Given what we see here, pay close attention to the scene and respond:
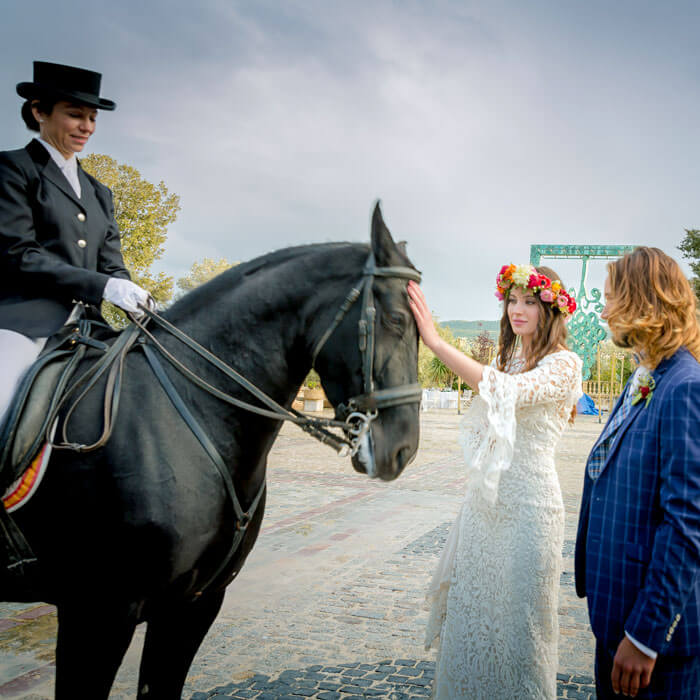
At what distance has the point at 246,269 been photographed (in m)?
2.50

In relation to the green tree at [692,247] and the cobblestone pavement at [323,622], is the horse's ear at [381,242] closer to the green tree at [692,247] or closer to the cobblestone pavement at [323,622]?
the cobblestone pavement at [323,622]

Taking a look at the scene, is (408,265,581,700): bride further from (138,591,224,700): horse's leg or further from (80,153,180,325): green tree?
(80,153,180,325): green tree

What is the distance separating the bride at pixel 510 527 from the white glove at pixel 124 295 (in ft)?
3.82

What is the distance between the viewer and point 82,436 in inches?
86.7

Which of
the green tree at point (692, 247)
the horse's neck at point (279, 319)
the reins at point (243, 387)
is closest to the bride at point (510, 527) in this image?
the reins at point (243, 387)

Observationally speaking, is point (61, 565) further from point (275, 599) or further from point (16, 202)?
point (275, 599)

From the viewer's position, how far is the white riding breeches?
2213 millimetres

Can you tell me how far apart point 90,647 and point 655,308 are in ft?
7.47

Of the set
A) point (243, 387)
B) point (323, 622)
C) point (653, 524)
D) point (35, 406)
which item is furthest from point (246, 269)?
point (323, 622)

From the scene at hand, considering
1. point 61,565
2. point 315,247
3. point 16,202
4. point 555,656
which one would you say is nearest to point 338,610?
point 555,656

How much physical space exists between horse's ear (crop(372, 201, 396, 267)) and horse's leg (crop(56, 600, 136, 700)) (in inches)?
62.9

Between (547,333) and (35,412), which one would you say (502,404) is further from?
(35,412)

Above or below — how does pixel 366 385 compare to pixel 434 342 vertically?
below

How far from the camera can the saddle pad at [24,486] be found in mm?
2152
